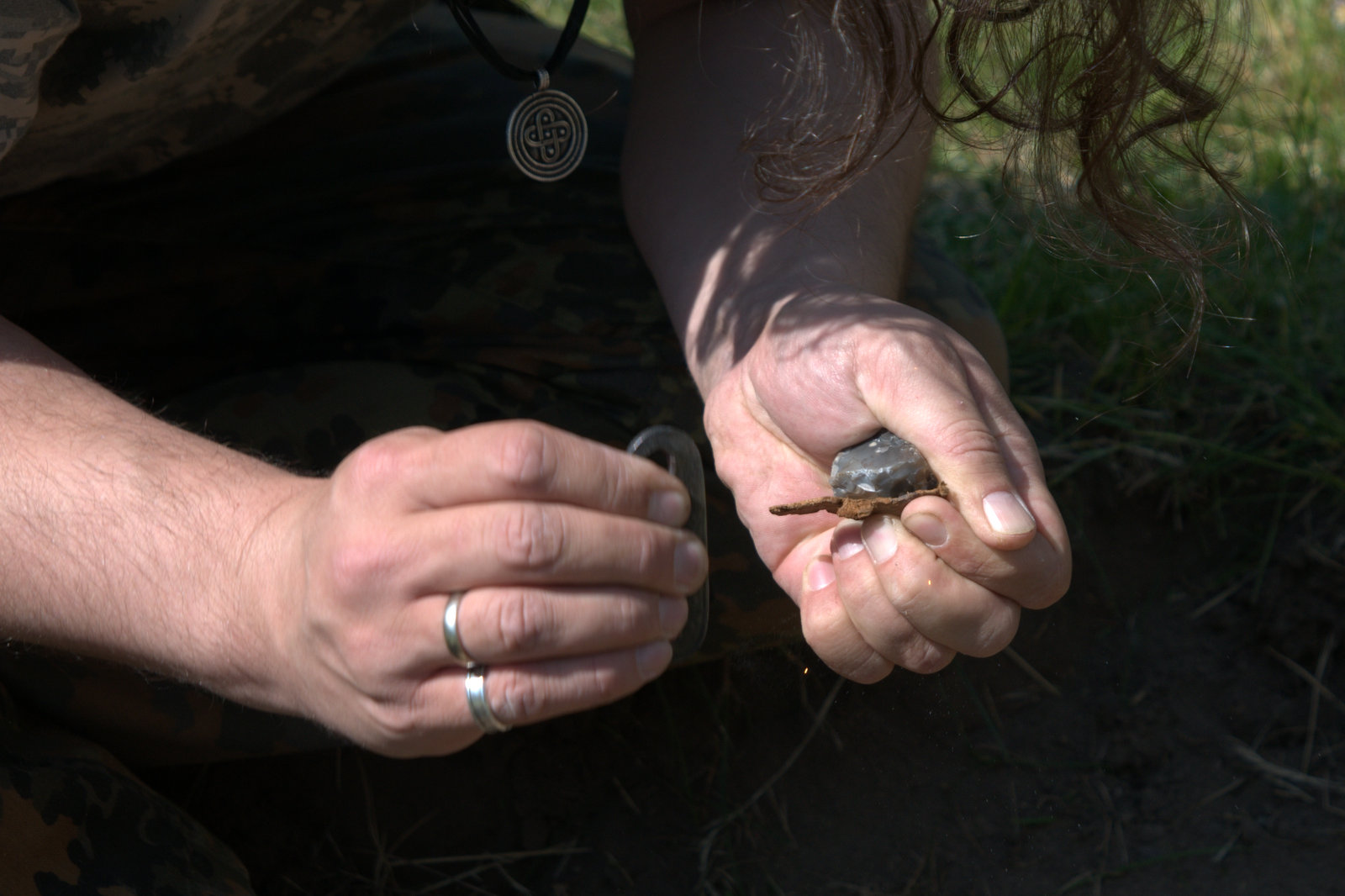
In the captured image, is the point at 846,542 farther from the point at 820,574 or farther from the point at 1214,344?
the point at 1214,344

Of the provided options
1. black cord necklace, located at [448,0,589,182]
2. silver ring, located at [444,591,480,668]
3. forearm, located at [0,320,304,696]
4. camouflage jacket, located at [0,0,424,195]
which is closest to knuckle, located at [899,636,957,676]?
silver ring, located at [444,591,480,668]

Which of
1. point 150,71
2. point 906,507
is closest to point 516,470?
point 906,507

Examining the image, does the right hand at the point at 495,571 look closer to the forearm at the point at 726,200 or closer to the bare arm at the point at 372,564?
the bare arm at the point at 372,564

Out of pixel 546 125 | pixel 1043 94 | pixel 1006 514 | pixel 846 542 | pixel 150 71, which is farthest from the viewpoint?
pixel 546 125

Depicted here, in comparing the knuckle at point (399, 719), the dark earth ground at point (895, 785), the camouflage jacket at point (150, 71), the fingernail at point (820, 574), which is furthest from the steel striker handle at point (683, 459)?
the camouflage jacket at point (150, 71)

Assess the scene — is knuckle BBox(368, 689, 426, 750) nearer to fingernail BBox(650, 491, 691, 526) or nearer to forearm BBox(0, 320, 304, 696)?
forearm BBox(0, 320, 304, 696)

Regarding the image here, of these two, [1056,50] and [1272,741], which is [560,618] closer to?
[1056,50]
